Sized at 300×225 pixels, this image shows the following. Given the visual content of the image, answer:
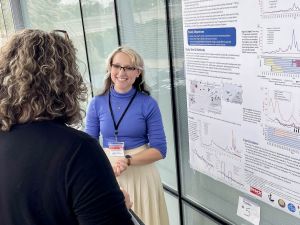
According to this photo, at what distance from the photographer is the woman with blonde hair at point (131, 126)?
6.97 ft

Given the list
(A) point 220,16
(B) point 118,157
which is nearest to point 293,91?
(A) point 220,16

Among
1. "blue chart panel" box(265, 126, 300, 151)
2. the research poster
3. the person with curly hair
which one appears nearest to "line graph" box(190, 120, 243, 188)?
the research poster

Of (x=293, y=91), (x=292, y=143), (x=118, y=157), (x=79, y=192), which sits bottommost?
(x=118, y=157)

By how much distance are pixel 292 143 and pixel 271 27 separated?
1.73 ft

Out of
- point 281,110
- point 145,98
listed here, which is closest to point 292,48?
point 281,110

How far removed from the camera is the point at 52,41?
3.59ft

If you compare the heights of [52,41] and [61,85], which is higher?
[52,41]

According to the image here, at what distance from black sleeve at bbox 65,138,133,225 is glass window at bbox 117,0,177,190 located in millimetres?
1609

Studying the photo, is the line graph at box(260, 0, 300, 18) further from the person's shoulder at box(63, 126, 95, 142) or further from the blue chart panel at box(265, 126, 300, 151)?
the person's shoulder at box(63, 126, 95, 142)

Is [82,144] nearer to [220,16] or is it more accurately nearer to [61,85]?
[61,85]

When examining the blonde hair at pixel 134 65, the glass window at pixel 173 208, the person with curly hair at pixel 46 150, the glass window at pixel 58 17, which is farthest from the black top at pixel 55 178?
the glass window at pixel 58 17

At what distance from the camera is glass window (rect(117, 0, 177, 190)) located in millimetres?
2553

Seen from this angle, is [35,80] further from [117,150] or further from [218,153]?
[218,153]

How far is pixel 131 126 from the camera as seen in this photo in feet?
6.95
